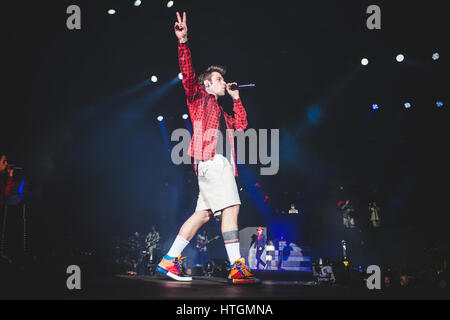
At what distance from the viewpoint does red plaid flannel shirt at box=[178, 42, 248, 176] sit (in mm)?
3611

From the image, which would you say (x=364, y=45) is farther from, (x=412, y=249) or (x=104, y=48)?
(x=104, y=48)

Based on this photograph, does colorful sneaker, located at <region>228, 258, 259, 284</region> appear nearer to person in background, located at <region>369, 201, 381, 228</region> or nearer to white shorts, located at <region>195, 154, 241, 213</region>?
white shorts, located at <region>195, 154, 241, 213</region>

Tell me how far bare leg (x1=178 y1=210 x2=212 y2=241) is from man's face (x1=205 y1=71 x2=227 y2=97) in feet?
3.66

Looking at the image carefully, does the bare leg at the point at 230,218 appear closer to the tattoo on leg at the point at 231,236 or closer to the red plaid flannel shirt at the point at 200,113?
the tattoo on leg at the point at 231,236

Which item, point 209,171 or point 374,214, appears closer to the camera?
point 209,171

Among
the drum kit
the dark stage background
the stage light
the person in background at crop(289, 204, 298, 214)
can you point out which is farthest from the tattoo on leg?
the person in background at crop(289, 204, 298, 214)

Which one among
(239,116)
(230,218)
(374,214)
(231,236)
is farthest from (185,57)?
(374,214)

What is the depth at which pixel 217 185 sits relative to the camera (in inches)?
140

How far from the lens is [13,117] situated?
673cm

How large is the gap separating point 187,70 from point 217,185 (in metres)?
1.00

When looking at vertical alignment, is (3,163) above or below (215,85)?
below

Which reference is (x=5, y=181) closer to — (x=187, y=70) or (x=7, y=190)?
(x=7, y=190)
